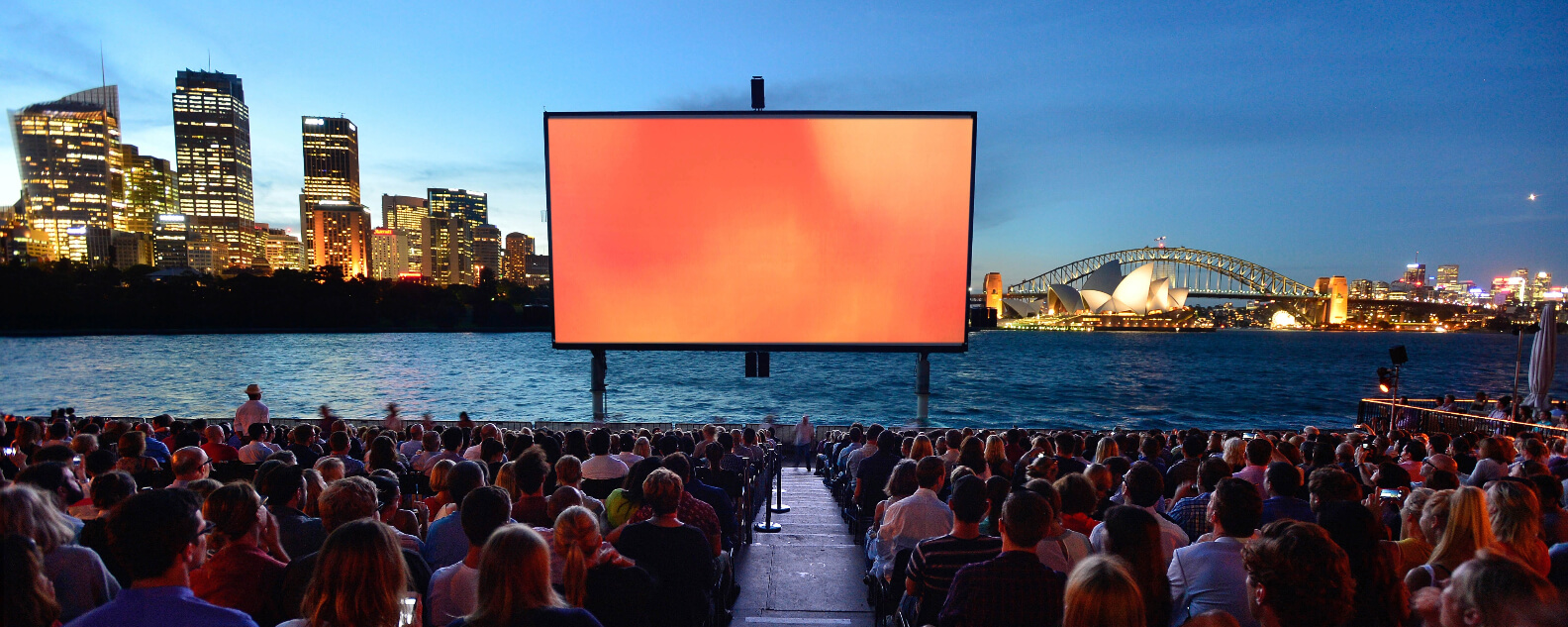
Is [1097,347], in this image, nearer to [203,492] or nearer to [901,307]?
[901,307]

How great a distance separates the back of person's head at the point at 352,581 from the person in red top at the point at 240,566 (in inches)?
38.8

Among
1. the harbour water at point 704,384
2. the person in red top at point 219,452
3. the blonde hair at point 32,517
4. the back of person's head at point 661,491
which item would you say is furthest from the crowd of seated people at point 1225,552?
the harbour water at point 704,384

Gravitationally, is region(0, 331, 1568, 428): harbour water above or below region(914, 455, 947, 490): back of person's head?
below

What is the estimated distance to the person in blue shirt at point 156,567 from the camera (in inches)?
75.5

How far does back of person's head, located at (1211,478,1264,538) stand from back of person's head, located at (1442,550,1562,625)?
898mm

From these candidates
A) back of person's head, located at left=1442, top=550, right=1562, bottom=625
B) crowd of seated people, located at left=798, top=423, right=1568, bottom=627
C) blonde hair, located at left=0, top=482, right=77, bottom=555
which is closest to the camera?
back of person's head, located at left=1442, top=550, right=1562, bottom=625

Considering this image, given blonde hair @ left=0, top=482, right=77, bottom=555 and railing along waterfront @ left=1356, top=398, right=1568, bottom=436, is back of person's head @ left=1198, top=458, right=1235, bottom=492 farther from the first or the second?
railing along waterfront @ left=1356, top=398, right=1568, bottom=436

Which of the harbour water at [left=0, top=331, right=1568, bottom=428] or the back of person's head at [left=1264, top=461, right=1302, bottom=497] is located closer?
the back of person's head at [left=1264, top=461, right=1302, bottom=497]

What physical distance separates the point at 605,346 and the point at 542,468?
5889 millimetres

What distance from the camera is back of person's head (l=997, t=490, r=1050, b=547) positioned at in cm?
255

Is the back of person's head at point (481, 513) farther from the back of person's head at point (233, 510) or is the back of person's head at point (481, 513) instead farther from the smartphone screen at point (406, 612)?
the back of person's head at point (233, 510)

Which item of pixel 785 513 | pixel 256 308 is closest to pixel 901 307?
pixel 785 513

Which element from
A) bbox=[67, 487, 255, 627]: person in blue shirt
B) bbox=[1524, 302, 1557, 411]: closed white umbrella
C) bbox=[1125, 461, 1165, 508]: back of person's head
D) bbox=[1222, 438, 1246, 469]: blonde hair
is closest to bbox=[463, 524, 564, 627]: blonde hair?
bbox=[67, 487, 255, 627]: person in blue shirt

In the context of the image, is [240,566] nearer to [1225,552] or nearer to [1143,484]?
[1225,552]
